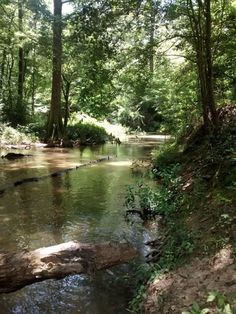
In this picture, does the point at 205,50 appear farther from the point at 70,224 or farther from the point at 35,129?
the point at 35,129

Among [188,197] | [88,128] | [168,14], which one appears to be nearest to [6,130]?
[88,128]

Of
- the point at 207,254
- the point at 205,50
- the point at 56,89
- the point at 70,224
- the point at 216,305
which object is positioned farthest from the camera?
the point at 56,89

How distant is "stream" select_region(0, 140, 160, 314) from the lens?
14.2 feet

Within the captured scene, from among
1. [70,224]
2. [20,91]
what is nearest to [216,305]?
[70,224]

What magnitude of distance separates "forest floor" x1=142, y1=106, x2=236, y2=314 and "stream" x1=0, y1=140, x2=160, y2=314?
59 cm

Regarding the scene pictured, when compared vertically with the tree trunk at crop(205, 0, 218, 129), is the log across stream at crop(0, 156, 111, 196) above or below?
below

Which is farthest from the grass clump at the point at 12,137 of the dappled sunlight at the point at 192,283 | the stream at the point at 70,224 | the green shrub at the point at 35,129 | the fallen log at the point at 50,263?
the dappled sunlight at the point at 192,283

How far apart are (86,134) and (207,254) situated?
2028 cm

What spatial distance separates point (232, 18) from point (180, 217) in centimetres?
568

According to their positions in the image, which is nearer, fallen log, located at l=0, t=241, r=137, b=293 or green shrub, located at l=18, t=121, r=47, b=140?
fallen log, located at l=0, t=241, r=137, b=293

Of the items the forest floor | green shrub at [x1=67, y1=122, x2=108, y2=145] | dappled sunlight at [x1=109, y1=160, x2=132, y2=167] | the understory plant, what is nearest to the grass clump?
green shrub at [x1=67, y1=122, x2=108, y2=145]

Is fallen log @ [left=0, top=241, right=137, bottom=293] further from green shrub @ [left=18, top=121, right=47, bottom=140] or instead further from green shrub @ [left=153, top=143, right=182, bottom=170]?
green shrub @ [left=18, top=121, right=47, bottom=140]

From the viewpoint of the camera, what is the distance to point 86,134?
24.2 m

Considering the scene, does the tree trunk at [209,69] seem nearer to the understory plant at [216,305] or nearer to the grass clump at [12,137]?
the understory plant at [216,305]
